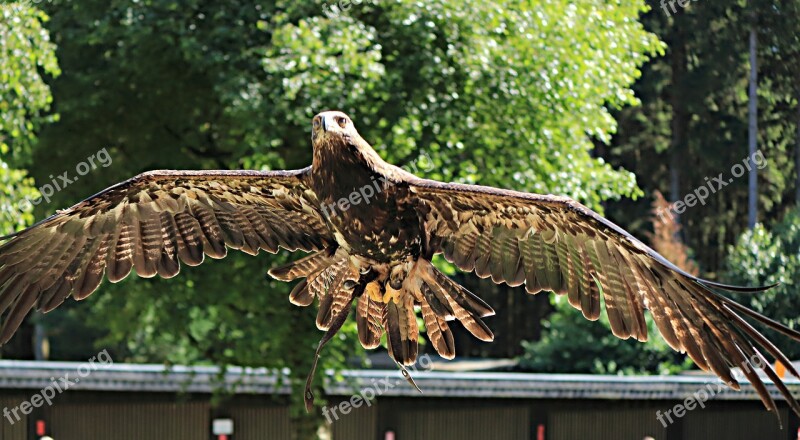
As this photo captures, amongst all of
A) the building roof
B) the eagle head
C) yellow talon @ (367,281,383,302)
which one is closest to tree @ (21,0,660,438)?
the building roof

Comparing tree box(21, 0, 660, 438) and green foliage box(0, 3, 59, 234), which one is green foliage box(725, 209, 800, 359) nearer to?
tree box(21, 0, 660, 438)

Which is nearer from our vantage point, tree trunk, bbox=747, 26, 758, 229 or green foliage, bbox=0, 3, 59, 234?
green foliage, bbox=0, 3, 59, 234

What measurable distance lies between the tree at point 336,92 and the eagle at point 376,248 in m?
8.32

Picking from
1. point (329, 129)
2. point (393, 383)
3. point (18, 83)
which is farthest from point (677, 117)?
point (329, 129)

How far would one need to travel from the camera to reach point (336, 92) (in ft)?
61.3

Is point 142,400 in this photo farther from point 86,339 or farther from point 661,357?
point 86,339

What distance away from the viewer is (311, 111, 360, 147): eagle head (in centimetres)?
857

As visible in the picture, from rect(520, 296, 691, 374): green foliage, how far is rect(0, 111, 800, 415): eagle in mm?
15601

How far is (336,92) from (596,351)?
10351mm

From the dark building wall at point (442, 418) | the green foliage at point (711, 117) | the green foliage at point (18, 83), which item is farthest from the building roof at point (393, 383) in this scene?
the green foliage at point (711, 117)

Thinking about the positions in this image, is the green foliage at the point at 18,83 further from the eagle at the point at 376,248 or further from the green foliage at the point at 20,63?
the eagle at the point at 376,248

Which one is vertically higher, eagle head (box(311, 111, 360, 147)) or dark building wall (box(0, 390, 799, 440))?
dark building wall (box(0, 390, 799, 440))

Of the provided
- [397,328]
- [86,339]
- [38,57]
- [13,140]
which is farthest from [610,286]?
[86,339]

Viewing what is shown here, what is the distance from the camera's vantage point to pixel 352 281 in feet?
30.6
